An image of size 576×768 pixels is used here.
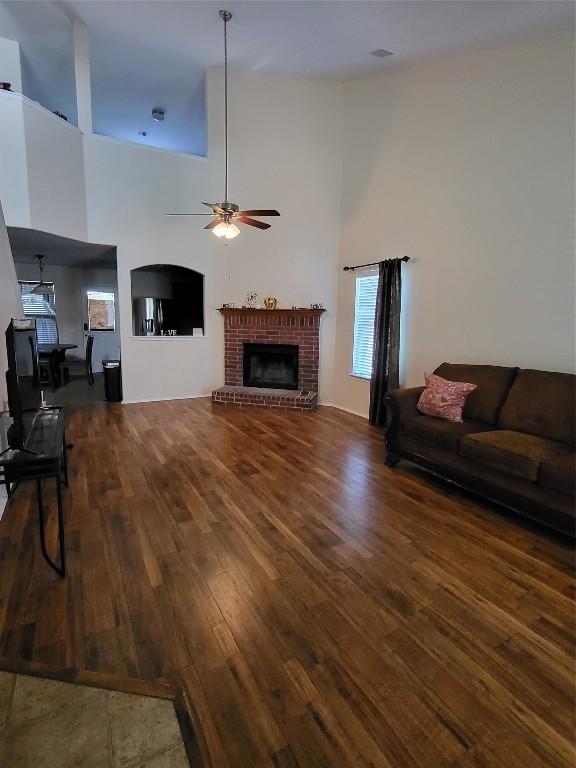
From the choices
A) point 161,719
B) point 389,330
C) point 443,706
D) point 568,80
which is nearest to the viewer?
point 161,719

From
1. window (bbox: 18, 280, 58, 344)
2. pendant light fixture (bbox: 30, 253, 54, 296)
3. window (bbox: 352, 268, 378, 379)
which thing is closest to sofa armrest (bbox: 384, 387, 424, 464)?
window (bbox: 352, 268, 378, 379)

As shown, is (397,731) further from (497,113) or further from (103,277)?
(103,277)

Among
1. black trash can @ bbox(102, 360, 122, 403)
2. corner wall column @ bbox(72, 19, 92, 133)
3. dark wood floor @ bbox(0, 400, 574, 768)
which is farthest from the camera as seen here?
black trash can @ bbox(102, 360, 122, 403)

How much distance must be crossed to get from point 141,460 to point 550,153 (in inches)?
186

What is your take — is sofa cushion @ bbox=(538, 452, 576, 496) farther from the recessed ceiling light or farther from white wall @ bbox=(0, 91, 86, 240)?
white wall @ bbox=(0, 91, 86, 240)

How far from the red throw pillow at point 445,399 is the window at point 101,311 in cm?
805

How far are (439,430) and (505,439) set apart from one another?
51cm

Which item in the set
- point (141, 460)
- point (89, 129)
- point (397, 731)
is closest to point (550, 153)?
point (397, 731)

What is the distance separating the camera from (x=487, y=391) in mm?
3564

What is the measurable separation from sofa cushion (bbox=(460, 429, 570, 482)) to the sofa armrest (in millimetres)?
695

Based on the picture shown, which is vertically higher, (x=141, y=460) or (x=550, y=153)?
(x=550, y=153)

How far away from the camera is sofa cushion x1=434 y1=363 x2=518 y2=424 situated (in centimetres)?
348

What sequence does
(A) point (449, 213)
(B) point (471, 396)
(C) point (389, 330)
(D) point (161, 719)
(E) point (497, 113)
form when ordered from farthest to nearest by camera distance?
1. (C) point (389, 330)
2. (A) point (449, 213)
3. (E) point (497, 113)
4. (B) point (471, 396)
5. (D) point (161, 719)

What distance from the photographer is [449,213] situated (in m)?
4.37
